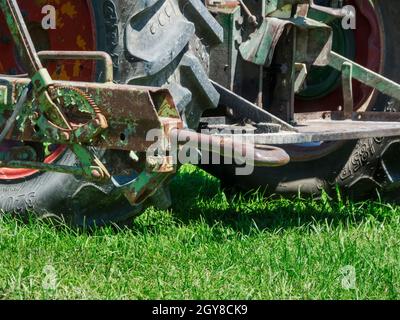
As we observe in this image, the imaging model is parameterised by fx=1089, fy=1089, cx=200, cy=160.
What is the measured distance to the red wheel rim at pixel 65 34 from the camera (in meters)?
3.92

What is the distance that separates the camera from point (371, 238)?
13.3 feet

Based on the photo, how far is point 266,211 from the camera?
474cm

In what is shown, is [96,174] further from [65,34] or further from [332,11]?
[332,11]

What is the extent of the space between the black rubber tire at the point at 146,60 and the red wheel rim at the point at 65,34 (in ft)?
0.24

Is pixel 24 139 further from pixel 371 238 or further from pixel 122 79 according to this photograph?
pixel 371 238

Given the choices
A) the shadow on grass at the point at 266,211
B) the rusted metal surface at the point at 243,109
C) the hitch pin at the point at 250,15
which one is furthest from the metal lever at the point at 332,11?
the shadow on grass at the point at 266,211

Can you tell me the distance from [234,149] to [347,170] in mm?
1502

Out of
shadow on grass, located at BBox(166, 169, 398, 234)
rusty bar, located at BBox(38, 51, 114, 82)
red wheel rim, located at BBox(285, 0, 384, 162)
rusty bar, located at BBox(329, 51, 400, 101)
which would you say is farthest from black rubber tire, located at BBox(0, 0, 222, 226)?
red wheel rim, located at BBox(285, 0, 384, 162)

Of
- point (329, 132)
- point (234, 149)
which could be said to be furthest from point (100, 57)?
point (329, 132)

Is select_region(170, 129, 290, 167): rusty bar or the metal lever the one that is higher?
the metal lever

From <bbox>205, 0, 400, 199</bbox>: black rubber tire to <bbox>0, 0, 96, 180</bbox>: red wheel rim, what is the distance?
1.14 meters

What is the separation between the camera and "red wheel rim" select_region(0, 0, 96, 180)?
3.92m

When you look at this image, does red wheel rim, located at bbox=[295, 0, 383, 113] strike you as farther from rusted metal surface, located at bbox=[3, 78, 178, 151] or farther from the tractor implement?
rusted metal surface, located at bbox=[3, 78, 178, 151]

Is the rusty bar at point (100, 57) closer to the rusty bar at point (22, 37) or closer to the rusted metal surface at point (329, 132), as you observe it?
the rusty bar at point (22, 37)
